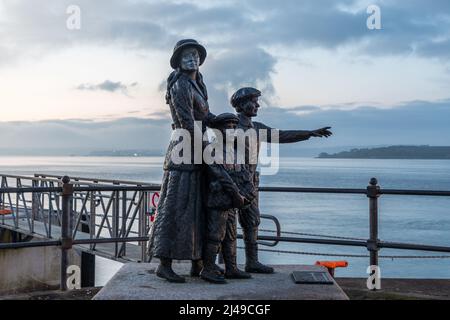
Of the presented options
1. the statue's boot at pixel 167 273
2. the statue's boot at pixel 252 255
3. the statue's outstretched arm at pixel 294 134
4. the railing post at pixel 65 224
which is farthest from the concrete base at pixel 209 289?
the railing post at pixel 65 224

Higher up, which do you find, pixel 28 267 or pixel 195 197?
pixel 195 197

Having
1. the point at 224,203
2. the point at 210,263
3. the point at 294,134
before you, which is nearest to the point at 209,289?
the point at 210,263

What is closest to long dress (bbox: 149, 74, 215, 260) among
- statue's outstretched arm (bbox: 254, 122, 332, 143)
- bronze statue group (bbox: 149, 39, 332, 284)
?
bronze statue group (bbox: 149, 39, 332, 284)

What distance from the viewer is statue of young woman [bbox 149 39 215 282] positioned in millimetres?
5102

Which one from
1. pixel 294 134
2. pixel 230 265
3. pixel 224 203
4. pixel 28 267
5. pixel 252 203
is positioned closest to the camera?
pixel 224 203

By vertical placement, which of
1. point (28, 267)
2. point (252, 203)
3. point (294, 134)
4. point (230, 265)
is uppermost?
point (294, 134)

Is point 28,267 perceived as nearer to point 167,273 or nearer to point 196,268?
point 196,268

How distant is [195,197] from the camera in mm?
5152

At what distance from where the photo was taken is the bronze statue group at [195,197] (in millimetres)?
5105

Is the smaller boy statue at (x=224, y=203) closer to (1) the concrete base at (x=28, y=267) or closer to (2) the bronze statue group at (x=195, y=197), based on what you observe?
(2) the bronze statue group at (x=195, y=197)

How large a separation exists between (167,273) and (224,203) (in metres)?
0.74

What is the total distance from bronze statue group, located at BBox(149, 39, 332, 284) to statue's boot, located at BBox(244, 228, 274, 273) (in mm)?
267

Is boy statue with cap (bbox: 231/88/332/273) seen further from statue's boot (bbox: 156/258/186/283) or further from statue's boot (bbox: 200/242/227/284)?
statue's boot (bbox: 156/258/186/283)
